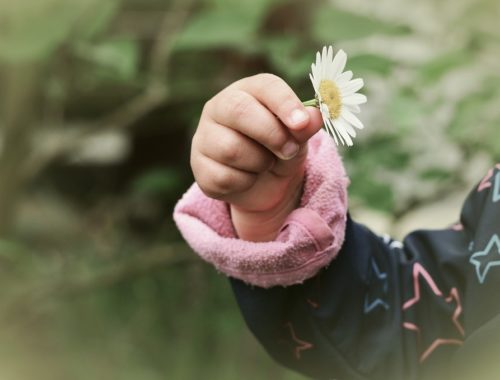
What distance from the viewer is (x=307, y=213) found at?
1.76ft

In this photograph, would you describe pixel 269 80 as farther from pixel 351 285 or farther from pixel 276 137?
pixel 351 285

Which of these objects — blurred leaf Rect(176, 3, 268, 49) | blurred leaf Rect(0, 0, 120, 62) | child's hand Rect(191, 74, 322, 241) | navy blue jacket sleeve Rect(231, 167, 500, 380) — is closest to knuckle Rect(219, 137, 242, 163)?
child's hand Rect(191, 74, 322, 241)

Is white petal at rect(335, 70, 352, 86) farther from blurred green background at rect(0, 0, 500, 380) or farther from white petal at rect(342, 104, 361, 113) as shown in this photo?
blurred green background at rect(0, 0, 500, 380)

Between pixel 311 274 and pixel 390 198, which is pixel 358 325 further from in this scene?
pixel 390 198

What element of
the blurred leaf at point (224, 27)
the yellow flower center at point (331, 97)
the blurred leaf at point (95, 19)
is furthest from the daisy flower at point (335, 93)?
the blurred leaf at point (95, 19)

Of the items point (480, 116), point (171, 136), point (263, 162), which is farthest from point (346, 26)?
point (171, 136)

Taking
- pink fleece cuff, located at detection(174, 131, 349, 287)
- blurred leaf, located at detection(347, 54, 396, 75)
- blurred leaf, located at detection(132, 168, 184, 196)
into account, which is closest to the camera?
pink fleece cuff, located at detection(174, 131, 349, 287)

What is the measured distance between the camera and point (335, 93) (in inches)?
14.9

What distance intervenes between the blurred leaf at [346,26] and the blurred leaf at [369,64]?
8 centimetres

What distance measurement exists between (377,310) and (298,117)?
0.82ft

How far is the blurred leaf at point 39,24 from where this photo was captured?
3.35ft

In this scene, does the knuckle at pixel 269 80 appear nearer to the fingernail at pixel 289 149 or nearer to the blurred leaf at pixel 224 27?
the fingernail at pixel 289 149

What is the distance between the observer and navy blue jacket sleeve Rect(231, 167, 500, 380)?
58cm

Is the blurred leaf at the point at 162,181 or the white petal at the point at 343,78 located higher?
the white petal at the point at 343,78
